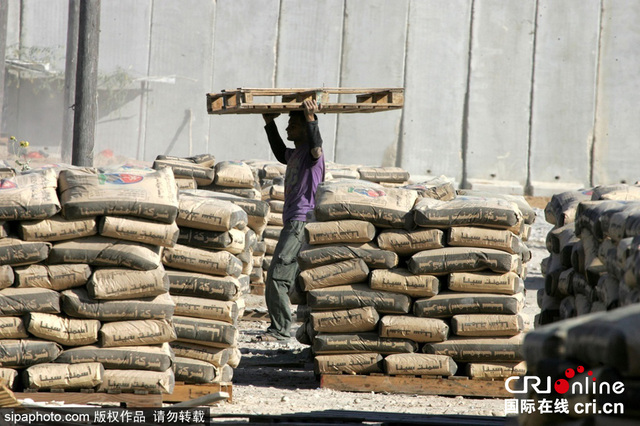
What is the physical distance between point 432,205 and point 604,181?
10.7 m

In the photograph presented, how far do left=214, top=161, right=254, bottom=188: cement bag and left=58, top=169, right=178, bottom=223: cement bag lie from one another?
356cm

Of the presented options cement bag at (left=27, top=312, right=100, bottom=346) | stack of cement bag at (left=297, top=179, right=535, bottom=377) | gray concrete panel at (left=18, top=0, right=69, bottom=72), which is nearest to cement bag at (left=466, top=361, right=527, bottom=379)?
stack of cement bag at (left=297, top=179, right=535, bottom=377)

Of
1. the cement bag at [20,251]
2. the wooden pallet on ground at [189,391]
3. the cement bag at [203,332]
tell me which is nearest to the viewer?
the cement bag at [20,251]

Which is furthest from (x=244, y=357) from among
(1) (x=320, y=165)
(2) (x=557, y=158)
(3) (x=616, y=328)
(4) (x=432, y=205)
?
(2) (x=557, y=158)

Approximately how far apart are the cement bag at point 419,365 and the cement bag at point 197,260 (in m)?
1.33

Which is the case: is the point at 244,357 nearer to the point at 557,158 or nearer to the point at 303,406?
the point at 303,406

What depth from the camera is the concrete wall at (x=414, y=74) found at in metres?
16.0

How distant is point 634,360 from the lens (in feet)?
8.55

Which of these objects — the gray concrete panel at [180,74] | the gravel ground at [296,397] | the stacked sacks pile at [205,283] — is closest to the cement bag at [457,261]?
the gravel ground at [296,397]

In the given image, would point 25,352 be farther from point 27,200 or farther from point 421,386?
point 421,386

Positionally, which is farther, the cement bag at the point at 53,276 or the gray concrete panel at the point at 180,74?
the gray concrete panel at the point at 180,74

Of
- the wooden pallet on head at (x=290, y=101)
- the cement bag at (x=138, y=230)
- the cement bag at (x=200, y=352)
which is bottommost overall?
the cement bag at (x=200, y=352)

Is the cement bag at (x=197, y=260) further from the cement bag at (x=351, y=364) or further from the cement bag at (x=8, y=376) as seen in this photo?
the cement bag at (x=8, y=376)

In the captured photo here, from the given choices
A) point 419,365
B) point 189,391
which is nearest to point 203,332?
point 189,391
